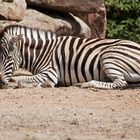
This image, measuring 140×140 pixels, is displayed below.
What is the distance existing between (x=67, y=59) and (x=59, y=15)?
11.2ft

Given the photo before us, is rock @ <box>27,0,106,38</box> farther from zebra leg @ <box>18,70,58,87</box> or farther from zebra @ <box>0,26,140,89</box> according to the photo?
zebra leg @ <box>18,70,58,87</box>

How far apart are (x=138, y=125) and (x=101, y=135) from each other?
73cm

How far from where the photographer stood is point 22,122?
880cm

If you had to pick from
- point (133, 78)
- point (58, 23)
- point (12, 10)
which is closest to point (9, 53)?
point (12, 10)

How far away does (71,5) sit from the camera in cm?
1631

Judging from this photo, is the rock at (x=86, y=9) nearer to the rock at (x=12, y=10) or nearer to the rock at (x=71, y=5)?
the rock at (x=71, y=5)

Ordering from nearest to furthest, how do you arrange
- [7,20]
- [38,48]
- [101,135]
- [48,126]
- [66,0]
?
[101,135] → [48,126] → [38,48] → [7,20] → [66,0]

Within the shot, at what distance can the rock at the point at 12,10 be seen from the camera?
1510cm

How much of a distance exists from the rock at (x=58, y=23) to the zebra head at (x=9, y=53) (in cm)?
159

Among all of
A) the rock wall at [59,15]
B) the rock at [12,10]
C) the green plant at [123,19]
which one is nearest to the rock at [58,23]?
the rock wall at [59,15]

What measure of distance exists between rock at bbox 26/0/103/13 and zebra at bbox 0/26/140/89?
7.19 feet

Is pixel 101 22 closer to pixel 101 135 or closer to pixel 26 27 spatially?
pixel 26 27

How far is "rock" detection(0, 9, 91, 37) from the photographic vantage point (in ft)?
51.1

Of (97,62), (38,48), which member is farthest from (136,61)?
(38,48)
